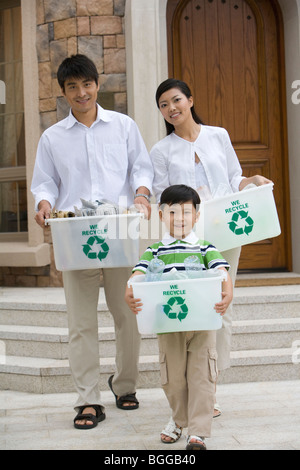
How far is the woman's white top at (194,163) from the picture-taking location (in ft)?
11.9

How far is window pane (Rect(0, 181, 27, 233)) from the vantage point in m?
7.16

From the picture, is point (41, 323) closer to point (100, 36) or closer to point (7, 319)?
point (7, 319)

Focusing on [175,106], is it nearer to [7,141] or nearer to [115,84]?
[115,84]

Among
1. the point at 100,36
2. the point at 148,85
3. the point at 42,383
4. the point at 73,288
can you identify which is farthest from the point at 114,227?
the point at 100,36

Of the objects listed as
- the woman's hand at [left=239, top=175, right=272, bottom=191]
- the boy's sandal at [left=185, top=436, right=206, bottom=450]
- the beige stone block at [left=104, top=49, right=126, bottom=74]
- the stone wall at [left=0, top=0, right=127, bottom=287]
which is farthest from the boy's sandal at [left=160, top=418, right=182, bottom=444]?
the beige stone block at [left=104, top=49, right=126, bottom=74]

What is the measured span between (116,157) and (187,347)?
3.69ft

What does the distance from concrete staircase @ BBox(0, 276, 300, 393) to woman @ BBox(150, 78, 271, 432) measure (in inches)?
33.2

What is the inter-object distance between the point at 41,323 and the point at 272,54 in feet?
11.2

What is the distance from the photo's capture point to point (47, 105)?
258 inches

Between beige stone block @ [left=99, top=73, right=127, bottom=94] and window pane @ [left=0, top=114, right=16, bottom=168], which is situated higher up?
beige stone block @ [left=99, top=73, right=127, bottom=94]

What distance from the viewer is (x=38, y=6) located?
6.60m

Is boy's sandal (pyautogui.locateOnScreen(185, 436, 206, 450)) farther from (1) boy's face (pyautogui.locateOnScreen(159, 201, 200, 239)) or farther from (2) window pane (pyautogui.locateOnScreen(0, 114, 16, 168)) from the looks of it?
(2) window pane (pyautogui.locateOnScreen(0, 114, 16, 168))

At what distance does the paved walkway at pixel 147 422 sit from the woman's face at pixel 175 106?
5.19ft

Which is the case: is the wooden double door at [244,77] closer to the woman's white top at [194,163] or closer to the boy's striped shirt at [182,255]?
the woman's white top at [194,163]
